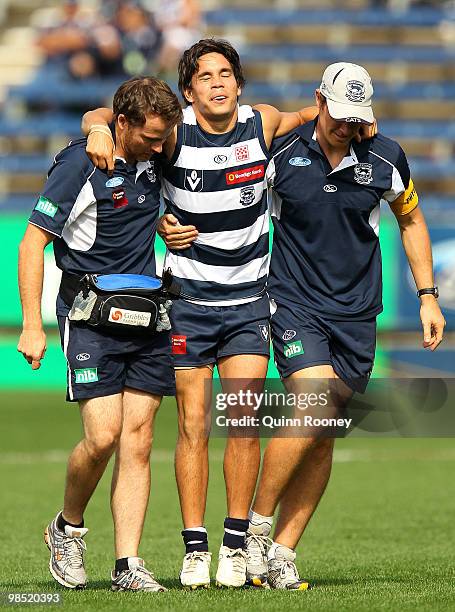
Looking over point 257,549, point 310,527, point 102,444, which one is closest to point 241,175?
point 102,444

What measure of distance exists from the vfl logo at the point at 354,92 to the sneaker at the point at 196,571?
7.13 feet

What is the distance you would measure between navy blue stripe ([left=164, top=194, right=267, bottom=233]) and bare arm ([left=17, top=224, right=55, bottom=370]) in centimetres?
65

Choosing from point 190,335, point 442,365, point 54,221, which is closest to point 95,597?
point 190,335

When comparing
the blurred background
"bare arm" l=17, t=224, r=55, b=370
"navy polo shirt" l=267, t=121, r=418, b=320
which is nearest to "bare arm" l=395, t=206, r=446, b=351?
"navy polo shirt" l=267, t=121, r=418, b=320

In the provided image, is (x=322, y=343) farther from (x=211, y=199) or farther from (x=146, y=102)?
(x=146, y=102)

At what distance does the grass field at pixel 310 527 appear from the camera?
5.45 meters

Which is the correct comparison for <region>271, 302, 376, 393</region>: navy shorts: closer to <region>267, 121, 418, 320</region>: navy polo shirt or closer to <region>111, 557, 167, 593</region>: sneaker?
<region>267, 121, 418, 320</region>: navy polo shirt

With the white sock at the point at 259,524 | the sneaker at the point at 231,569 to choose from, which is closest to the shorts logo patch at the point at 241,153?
the white sock at the point at 259,524

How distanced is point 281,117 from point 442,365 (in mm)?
8767

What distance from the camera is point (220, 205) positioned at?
19.3 ft

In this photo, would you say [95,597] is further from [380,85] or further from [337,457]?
[380,85]

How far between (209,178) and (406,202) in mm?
1019

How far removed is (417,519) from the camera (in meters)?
8.72

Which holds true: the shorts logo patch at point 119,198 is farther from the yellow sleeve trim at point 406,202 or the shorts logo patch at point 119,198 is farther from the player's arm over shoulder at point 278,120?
the yellow sleeve trim at point 406,202
